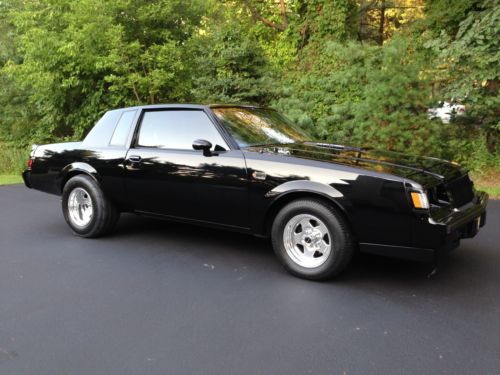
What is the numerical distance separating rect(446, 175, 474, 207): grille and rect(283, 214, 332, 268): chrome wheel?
3.71 ft

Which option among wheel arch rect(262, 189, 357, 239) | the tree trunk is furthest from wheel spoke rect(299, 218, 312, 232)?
the tree trunk

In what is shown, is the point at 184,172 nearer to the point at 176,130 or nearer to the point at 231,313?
the point at 176,130

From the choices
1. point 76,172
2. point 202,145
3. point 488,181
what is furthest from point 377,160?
point 488,181

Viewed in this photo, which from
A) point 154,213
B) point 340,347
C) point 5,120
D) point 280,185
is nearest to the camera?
point 340,347

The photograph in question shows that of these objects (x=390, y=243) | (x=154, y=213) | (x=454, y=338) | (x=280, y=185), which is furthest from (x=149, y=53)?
(x=454, y=338)

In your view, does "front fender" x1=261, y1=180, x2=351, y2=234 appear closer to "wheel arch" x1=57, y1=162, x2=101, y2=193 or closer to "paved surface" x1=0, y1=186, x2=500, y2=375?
"paved surface" x1=0, y1=186, x2=500, y2=375

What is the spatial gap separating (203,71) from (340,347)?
12049mm

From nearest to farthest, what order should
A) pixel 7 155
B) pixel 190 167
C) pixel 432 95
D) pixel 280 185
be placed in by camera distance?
pixel 280 185, pixel 190 167, pixel 432 95, pixel 7 155

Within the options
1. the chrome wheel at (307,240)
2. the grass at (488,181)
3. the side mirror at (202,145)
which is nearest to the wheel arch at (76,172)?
the side mirror at (202,145)

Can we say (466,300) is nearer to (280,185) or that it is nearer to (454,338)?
(454,338)

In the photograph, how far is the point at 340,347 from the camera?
115 inches

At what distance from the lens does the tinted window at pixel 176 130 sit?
4.66 metres

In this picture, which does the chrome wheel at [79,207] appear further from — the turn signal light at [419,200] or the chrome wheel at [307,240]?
the turn signal light at [419,200]

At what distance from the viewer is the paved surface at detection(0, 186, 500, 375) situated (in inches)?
109
